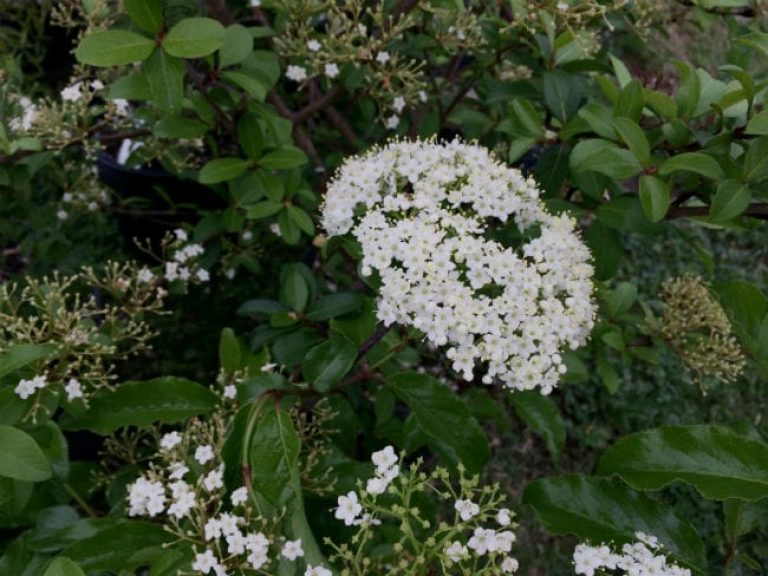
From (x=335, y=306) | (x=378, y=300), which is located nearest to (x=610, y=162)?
(x=378, y=300)

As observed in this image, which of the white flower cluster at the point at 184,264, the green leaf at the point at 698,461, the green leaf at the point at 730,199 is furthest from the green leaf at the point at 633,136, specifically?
the white flower cluster at the point at 184,264

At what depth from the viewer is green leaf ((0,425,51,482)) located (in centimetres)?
118

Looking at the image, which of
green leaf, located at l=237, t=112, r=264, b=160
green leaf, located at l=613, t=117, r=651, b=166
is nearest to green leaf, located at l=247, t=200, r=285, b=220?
green leaf, located at l=237, t=112, r=264, b=160

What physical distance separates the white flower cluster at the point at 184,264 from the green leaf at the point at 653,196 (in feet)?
4.14

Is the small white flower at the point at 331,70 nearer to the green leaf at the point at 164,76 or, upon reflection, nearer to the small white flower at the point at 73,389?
the green leaf at the point at 164,76

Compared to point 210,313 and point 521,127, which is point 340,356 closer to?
point 521,127

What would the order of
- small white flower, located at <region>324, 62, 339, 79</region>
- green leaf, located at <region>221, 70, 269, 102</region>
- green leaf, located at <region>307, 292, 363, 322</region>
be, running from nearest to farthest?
green leaf, located at <region>221, 70, 269, 102</region>, green leaf, located at <region>307, 292, 363, 322</region>, small white flower, located at <region>324, 62, 339, 79</region>

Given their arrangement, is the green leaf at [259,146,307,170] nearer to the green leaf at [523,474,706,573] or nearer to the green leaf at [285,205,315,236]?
the green leaf at [285,205,315,236]

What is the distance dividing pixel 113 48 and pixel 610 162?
3.03 ft

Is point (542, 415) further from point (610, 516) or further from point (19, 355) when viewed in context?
point (19, 355)

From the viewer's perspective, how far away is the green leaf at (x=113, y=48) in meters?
1.35

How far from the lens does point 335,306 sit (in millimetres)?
1634

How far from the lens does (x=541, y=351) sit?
1.18m

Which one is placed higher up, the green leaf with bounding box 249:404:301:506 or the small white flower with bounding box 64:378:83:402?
the green leaf with bounding box 249:404:301:506
